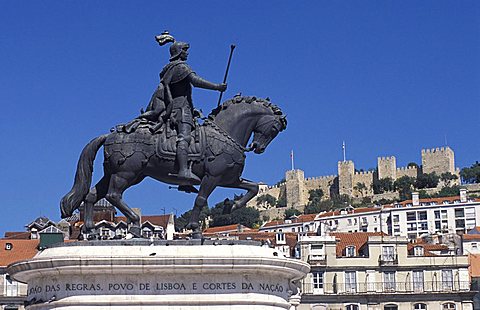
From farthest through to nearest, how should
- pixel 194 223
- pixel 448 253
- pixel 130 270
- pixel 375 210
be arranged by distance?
1. pixel 375 210
2. pixel 448 253
3. pixel 194 223
4. pixel 130 270

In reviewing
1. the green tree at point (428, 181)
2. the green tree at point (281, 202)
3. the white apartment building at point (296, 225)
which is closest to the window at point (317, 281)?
the white apartment building at point (296, 225)

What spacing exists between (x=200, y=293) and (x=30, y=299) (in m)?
3.02

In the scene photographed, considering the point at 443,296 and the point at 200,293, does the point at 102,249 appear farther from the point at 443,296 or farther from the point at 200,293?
the point at 443,296

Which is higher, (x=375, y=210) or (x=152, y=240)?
(x=375, y=210)

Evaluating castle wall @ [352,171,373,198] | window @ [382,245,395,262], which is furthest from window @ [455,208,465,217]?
window @ [382,245,395,262]

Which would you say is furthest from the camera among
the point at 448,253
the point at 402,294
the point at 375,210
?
the point at 375,210

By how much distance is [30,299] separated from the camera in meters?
16.9

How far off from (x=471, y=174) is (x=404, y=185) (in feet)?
40.2

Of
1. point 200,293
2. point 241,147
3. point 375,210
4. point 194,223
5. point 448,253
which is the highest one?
point 375,210

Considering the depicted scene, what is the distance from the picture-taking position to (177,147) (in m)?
17.3

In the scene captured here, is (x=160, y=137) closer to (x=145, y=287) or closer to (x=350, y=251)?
(x=145, y=287)

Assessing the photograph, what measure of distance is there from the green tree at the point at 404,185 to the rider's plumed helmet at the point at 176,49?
6392 inches

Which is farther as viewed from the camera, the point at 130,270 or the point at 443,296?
the point at 443,296

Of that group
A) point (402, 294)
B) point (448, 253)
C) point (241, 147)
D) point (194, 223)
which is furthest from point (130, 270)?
point (448, 253)
